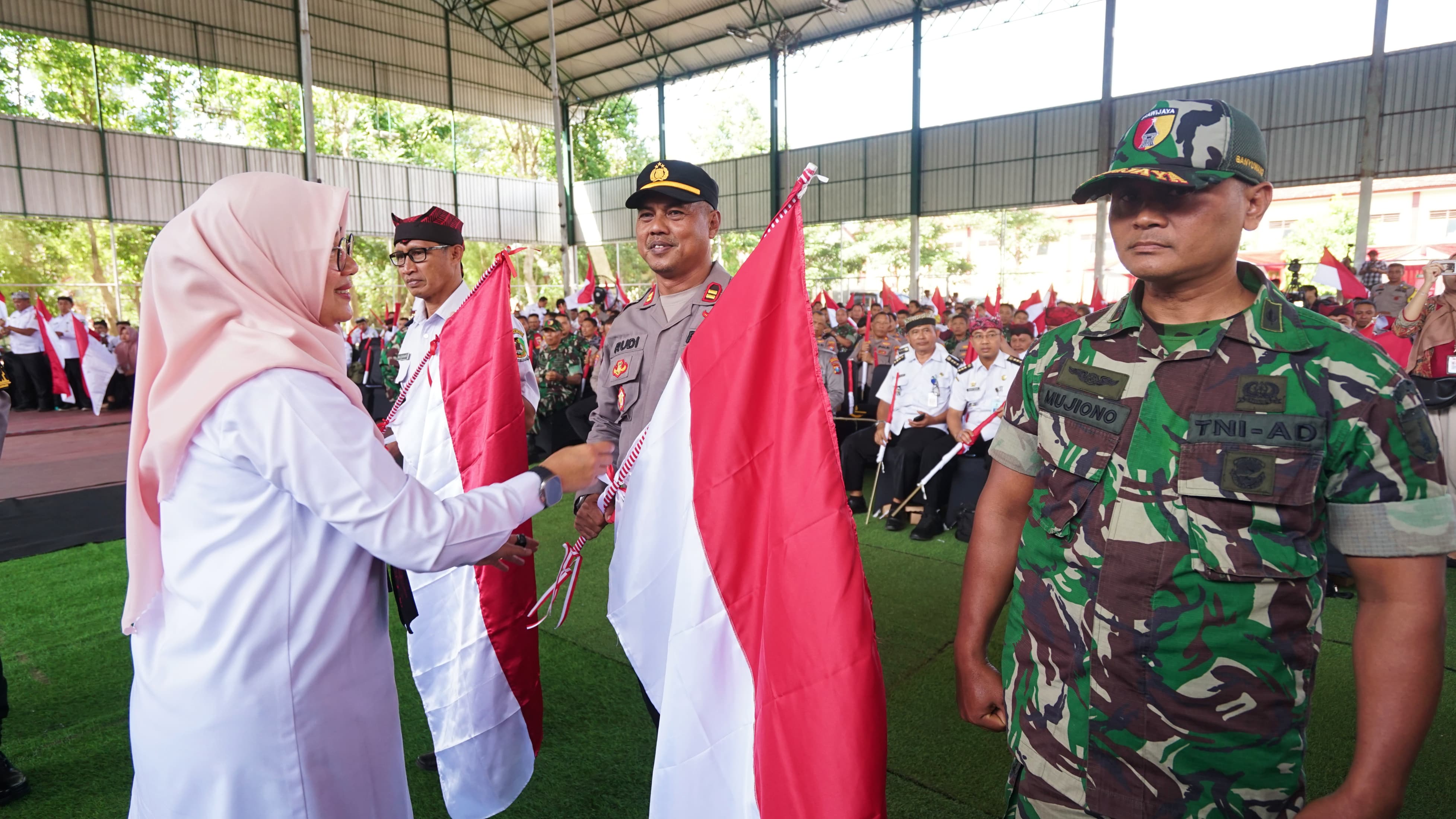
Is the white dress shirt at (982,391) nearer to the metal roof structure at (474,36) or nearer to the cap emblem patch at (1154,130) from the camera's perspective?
the cap emblem patch at (1154,130)

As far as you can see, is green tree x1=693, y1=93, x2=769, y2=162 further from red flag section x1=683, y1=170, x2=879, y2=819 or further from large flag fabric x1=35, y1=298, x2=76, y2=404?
red flag section x1=683, y1=170, x2=879, y2=819

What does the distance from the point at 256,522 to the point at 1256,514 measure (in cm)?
148

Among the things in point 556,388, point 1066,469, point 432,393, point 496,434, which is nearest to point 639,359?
point 496,434

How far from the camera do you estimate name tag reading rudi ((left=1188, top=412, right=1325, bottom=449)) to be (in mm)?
1063

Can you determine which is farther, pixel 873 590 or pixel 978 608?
pixel 873 590

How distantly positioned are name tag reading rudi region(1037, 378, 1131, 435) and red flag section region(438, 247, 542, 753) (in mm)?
1526

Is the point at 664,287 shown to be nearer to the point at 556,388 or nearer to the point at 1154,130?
the point at 1154,130

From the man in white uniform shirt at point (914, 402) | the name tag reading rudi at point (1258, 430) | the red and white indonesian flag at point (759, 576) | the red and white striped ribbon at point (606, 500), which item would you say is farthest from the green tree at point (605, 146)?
the name tag reading rudi at point (1258, 430)

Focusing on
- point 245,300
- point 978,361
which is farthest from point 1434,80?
point 245,300

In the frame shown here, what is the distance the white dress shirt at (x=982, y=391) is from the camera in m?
5.50

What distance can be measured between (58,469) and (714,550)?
894cm

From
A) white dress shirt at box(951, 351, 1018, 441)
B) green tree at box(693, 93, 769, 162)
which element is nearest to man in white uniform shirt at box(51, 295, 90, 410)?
white dress shirt at box(951, 351, 1018, 441)

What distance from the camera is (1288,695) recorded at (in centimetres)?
111

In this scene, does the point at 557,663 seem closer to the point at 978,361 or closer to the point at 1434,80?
the point at 978,361
